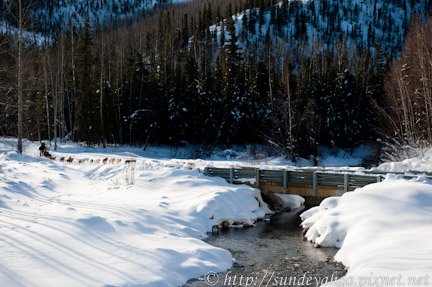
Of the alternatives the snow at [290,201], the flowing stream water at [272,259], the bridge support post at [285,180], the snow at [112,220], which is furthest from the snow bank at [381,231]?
the snow at [290,201]

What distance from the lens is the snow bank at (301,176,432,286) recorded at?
8.64m

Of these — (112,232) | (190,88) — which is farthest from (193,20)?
(112,232)

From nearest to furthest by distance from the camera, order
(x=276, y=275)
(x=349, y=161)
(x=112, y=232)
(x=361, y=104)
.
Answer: (x=276, y=275) → (x=112, y=232) → (x=349, y=161) → (x=361, y=104)

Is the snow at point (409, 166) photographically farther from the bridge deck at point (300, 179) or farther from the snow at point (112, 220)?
the snow at point (112, 220)

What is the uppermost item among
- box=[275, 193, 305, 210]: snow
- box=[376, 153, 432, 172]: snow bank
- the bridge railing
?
box=[376, 153, 432, 172]: snow bank

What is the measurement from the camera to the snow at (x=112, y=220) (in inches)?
342

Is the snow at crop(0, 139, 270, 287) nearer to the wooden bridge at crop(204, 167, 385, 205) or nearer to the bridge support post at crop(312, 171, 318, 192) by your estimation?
the wooden bridge at crop(204, 167, 385, 205)

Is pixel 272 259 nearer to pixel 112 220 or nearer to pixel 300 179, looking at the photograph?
pixel 112 220

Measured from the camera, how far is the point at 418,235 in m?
10.5

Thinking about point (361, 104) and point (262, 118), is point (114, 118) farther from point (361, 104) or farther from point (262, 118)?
point (361, 104)

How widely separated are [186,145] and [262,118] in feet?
26.0

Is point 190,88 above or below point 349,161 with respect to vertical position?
above

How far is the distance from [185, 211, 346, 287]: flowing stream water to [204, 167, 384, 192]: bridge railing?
2535 millimetres

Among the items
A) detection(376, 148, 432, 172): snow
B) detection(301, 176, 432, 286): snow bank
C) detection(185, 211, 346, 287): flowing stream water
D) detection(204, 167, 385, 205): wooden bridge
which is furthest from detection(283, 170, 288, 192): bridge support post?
detection(376, 148, 432, 172): snow
